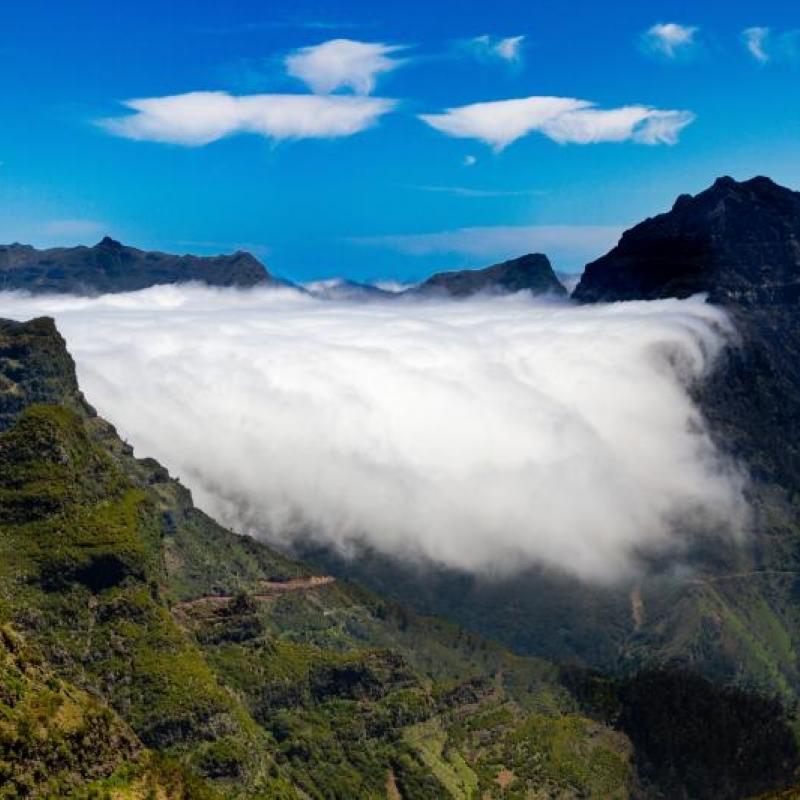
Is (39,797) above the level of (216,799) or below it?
above

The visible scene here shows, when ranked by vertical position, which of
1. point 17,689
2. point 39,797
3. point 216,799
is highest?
point 17,689

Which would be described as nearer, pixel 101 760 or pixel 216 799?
pixel 101 760

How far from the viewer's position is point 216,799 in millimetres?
187375

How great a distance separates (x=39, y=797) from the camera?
484 ft

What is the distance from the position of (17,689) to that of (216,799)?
4478 cm

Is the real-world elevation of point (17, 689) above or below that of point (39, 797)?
above

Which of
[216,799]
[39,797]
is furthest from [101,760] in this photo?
[216,799]

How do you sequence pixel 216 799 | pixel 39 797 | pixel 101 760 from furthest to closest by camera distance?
pixel 216 799
pixel 101 760
pixel 39 797

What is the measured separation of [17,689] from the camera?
15438 centimetres

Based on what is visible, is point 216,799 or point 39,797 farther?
point 216,799

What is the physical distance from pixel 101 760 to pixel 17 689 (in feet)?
44.6

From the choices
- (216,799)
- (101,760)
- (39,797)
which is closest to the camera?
(39,797)

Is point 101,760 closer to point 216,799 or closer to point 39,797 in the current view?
point 39,797

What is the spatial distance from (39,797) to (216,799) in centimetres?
4440
